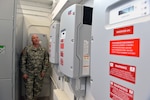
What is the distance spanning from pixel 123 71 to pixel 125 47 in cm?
8

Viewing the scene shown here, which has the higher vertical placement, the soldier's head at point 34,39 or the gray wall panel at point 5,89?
the soldier's head at point 34,39

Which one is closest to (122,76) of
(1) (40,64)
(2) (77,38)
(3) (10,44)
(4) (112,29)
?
(4) (112,29)

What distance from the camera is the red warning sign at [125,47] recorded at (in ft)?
1.30

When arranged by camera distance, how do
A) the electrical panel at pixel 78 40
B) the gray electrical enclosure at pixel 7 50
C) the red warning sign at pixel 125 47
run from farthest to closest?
the gray electrical enclosure at pixel 7 50
the electrical panel at pixel 78 40
the red warning sign at pixel 125 47

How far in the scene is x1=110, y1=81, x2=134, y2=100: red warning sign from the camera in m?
0.43

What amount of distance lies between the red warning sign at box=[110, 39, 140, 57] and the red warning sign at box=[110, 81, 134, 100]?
0.12 m

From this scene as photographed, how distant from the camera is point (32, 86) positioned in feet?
9.47

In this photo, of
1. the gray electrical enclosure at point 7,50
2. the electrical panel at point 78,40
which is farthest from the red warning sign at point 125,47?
the gray electrical enclosure at point 7,50

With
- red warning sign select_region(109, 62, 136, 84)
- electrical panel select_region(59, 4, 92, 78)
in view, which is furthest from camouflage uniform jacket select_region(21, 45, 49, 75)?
red warning sign select_region(109, 62, 136, 84)

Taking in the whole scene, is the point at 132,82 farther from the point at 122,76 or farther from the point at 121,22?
the point at 121,22

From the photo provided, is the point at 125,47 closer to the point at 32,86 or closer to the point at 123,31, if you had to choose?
the point at 123,31

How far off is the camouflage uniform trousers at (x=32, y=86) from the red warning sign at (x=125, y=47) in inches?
106

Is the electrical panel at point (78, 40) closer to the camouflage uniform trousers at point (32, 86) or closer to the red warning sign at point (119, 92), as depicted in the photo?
the red warning sign at point (119, 92)

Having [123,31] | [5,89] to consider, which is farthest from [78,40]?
[5,89]
